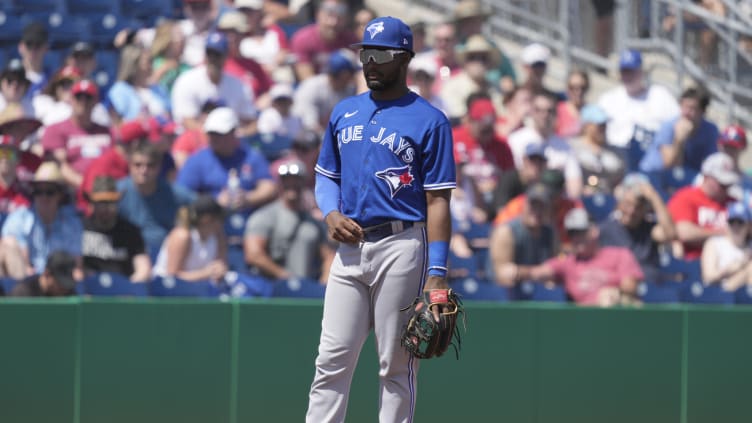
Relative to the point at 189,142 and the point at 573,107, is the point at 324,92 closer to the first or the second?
the point at 189,142

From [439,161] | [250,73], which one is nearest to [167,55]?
[250,73]

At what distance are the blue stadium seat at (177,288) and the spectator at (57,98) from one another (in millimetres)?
2130

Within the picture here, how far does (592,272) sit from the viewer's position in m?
8.99

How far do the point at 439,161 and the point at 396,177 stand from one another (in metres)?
0.18

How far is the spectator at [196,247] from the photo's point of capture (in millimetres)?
8555

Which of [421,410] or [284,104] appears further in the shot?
[284,104]

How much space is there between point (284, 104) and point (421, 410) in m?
3.37

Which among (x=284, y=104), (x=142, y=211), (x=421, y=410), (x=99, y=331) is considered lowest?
(x=421, y=410)

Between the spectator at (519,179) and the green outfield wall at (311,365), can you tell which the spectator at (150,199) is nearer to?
the green outfield wall at (311,365)

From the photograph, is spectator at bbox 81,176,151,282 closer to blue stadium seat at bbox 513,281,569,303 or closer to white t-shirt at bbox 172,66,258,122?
white t-shirt at bbox 172,66,258,122

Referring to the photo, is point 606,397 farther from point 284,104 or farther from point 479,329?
point 284,104

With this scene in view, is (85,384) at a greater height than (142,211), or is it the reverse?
(142,211)

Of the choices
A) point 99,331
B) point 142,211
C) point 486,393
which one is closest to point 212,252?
point 142,211

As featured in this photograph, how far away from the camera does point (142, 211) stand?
8758 mm
